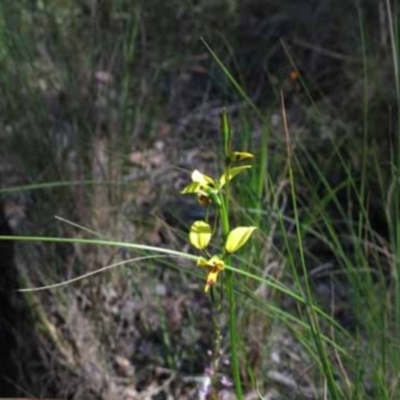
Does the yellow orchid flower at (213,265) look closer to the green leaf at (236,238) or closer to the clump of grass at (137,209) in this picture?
the green leaf at (236,238)

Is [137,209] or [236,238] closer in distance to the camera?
[236,238]

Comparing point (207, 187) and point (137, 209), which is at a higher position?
point (207, 187)

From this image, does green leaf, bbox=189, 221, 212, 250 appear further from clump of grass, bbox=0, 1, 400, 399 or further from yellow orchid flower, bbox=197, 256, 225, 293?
clump of grass, bbox=0, 1, 400, 399

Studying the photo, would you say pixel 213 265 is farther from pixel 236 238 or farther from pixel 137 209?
pixel 137 209

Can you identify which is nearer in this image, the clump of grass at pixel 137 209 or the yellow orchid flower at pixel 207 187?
the yellow orchid flower at pixel 207 187

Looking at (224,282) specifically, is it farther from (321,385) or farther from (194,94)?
(194,94)

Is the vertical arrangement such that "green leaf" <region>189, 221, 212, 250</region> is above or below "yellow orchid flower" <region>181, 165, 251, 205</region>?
below

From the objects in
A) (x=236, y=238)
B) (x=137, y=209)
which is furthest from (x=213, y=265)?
(x=137, y=209)

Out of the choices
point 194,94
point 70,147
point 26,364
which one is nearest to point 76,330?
point 26,364

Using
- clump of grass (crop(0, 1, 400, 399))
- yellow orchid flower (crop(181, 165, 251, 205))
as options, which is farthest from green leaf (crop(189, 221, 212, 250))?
clump of grass (crop(0, 1, 400, 399))

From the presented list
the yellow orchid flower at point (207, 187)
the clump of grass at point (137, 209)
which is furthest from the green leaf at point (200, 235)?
the clump of grass at point (137, 209)

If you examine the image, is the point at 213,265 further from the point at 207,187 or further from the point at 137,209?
the point at 137,209
